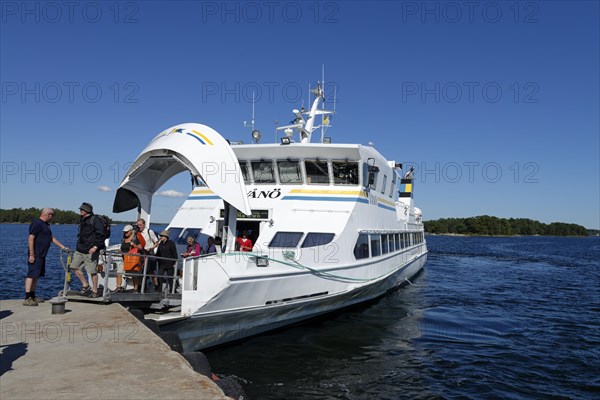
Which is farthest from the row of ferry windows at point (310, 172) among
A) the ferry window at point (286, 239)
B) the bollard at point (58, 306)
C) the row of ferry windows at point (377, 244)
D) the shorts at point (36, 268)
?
the bollard at point (58, 306)

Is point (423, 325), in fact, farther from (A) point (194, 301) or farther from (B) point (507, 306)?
(A) point (194, 301)

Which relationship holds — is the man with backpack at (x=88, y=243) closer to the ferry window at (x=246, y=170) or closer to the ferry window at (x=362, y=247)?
the ferry window at (x=246, y=170)

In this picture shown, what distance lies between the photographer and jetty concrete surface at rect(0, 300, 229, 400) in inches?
162

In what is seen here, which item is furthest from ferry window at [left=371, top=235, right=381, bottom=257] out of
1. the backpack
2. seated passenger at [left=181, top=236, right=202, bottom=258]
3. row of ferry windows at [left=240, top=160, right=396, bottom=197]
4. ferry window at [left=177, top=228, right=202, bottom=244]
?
the backpack

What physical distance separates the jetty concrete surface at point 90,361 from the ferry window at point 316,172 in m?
6.77

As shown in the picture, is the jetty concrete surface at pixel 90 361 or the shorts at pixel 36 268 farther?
the shorts at pixel 36 268

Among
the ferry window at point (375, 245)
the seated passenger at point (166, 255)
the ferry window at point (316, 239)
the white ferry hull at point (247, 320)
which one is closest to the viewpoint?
the white ferry hull at point (247, 320)

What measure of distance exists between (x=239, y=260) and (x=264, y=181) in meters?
4.73

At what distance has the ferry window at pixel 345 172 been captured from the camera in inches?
503

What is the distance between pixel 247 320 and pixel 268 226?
314cm

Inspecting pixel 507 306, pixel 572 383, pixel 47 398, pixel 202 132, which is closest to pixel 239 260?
pixel 202 132

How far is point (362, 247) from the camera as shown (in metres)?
12.6

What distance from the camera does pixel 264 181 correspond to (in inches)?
518

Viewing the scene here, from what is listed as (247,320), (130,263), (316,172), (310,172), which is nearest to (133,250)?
(130,263)
